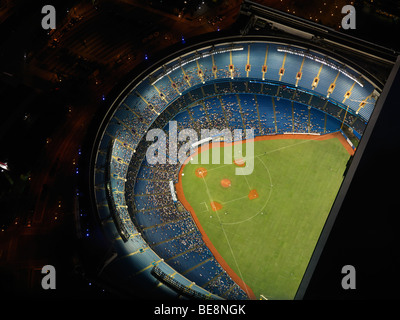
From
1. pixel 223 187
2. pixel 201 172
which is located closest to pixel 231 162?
pixel 223 187

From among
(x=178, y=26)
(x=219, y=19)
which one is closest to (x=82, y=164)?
(x=178, y=26)

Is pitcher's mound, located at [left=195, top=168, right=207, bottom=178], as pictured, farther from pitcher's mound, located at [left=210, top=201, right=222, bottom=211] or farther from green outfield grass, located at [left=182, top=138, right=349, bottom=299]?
pitcher's mound, located at [left=210, top=201, right=222, bottom=211]

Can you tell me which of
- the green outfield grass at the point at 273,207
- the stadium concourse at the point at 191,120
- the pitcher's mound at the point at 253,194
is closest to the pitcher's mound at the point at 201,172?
the green outfield grass at the point at 273,207

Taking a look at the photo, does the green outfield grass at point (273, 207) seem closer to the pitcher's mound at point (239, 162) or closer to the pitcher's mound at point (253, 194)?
the pitcher's mound at point (253, 194)

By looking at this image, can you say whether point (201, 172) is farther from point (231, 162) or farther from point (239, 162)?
point (239, 162)

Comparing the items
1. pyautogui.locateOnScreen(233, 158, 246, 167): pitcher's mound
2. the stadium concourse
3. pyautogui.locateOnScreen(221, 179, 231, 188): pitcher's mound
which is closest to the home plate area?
pyautogui.locateOnScreen(221, 179, 231, 188): pitcher's mound

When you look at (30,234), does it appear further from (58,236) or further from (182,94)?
(182,94)
